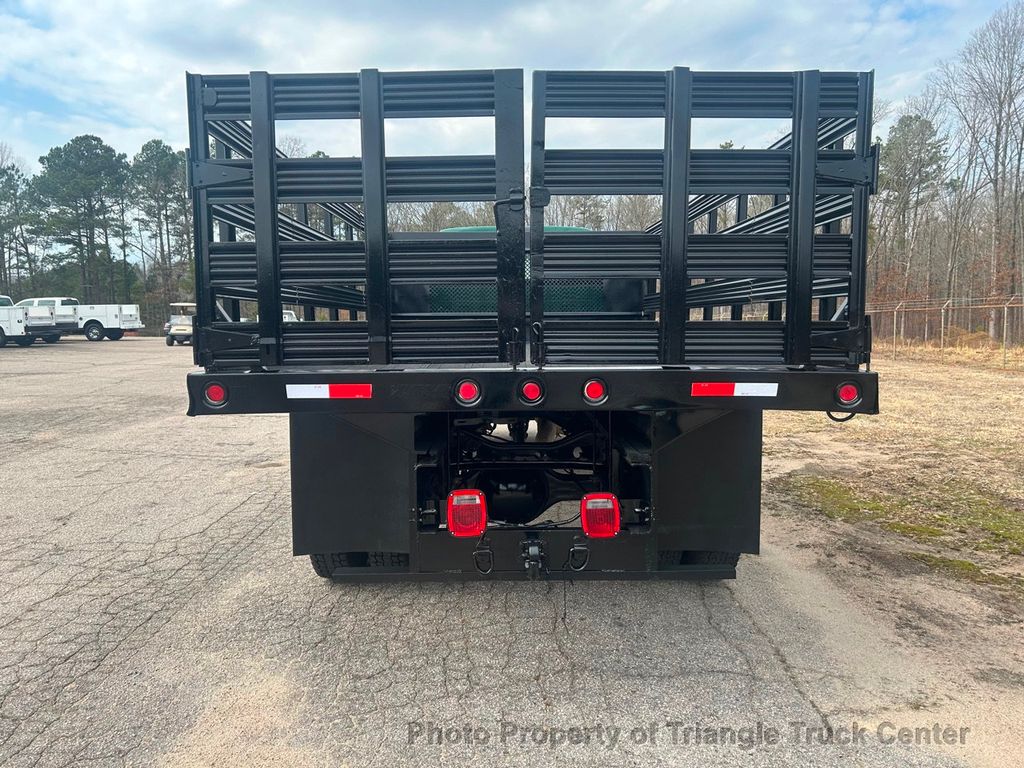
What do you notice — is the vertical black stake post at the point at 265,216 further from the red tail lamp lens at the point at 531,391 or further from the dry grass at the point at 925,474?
the dry grass at the point at 925,474

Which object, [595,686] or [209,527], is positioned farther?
[209,527]

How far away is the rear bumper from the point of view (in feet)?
8.02

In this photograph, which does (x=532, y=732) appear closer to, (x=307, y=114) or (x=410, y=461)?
(x=410, y=461)

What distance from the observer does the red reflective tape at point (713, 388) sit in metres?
2.45

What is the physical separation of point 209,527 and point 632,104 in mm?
4249

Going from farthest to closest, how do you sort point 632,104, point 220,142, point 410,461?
point 410,461
point 220,142
point 632,104

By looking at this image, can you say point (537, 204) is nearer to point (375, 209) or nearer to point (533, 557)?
point (375, 209)

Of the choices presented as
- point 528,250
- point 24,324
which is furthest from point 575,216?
point 24,324

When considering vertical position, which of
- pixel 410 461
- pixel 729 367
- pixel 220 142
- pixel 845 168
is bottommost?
pixel 410 461

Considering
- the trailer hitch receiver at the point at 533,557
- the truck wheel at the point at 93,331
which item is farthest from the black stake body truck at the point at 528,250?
the truck wheel at the point at 93,331

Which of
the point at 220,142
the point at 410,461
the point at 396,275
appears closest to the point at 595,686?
the point at 410,461

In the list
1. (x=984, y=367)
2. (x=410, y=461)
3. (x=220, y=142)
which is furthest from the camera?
(x=984, y=367)

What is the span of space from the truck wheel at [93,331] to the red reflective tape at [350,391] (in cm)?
3548

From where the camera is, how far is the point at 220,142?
2598 millimetres
